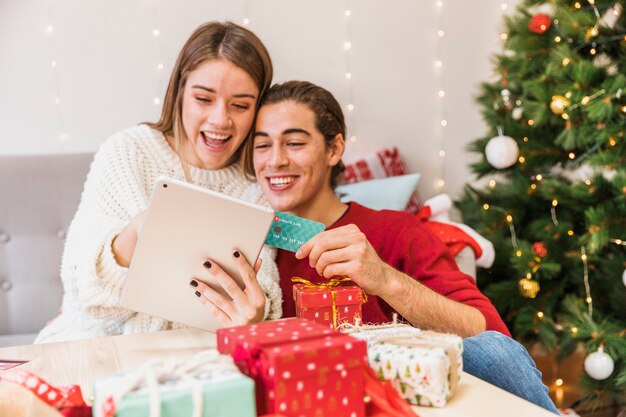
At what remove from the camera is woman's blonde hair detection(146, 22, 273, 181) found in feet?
5.37

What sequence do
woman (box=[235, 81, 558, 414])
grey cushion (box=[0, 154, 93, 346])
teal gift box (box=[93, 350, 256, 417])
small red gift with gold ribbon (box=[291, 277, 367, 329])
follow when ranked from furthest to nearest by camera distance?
grey cushion (box=[0, 154, 93, 346]) → woman (box=[235, 81, 558, 414]) → small red gift with gold ribbon (box=[291, 277, 367, 329]) → teal gift box (box=[93, 350, 256, 417])

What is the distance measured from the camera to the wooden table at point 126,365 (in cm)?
81

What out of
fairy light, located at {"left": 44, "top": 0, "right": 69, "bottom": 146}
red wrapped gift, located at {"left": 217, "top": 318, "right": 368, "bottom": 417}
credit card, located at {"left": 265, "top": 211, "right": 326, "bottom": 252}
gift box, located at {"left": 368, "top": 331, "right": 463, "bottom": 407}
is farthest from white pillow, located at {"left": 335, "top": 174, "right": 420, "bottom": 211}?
red wrapped gift, located at {"left": 217, "top": 318, "right": 368, "bottom": 417}

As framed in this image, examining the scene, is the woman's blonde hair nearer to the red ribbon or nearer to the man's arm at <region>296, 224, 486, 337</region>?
the man's arm at <region>296, 224, 486, 337</region>

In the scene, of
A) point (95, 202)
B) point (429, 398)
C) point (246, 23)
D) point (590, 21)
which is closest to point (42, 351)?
point (95, 202)

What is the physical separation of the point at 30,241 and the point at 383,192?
119 centimetres

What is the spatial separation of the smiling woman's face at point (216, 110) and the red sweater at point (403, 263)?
306 millimetres

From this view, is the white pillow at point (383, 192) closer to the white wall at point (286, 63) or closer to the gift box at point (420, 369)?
the white wall at point (286, 63)

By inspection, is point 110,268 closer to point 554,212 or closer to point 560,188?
point 560,188

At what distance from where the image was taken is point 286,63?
2580mm

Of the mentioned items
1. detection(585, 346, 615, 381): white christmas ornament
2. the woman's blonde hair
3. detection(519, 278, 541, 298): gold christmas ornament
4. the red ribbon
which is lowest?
detection(585, 346, 615, 381): white christmas ornament

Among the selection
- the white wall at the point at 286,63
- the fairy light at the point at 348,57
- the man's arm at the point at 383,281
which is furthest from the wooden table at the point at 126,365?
the fairy light at the point at 348,57

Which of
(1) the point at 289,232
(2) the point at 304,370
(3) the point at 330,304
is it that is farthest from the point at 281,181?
(2) the point at 304,370

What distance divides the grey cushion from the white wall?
278mm
